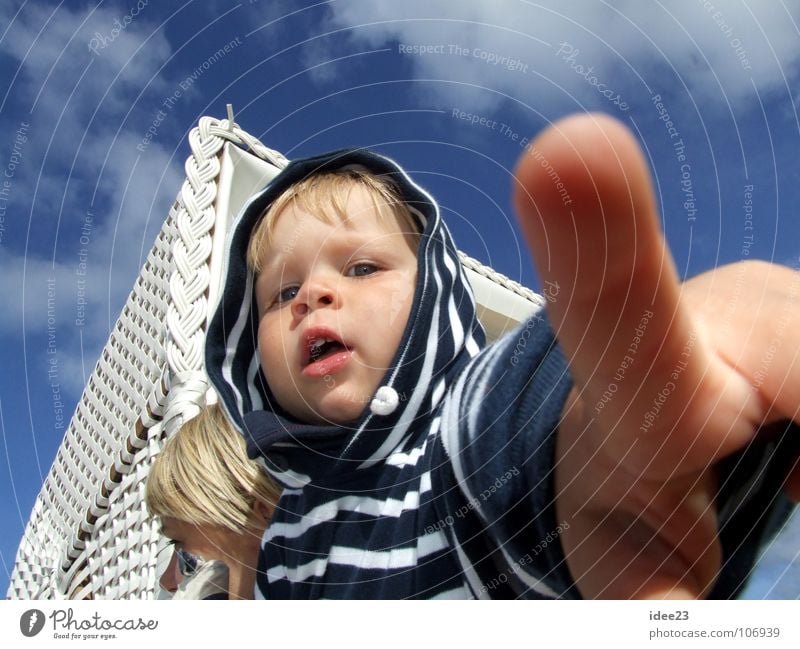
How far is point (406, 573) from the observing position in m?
0.39

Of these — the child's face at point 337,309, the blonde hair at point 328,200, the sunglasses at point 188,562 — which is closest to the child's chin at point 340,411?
the child's face at point 337,309

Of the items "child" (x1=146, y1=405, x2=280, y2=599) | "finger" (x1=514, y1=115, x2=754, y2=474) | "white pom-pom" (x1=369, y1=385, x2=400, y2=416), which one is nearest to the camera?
"finger" (x1=514, y1=115, x2=754, y2=474)

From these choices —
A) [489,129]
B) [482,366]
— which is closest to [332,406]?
[482,366]

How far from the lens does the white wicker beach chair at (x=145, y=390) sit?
1.92ft

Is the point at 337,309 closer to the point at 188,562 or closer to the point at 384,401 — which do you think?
the point at 384,401

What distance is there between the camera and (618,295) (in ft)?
0.80

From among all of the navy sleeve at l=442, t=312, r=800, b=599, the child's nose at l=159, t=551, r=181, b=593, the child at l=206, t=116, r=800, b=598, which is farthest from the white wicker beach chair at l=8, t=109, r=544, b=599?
the navy sleeve at l=442, t=312, r=800, b=599

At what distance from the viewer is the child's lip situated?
408 mm

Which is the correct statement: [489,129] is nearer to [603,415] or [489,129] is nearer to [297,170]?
[297,170]

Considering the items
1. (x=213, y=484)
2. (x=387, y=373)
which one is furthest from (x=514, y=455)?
(x=213, y=484)

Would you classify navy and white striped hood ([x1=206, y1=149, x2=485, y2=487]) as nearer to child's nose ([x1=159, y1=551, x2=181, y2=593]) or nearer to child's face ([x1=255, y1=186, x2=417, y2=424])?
child's face ([x1=255, y1=186, x2=417, y2=424])

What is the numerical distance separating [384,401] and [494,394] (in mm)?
88

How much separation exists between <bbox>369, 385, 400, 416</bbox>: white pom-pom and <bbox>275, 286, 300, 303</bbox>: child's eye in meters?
0.08

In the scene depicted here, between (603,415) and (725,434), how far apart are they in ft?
0.18
